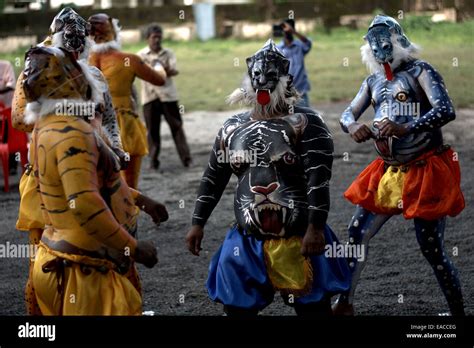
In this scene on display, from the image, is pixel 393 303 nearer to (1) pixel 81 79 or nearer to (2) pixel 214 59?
(1) pixel 81 79

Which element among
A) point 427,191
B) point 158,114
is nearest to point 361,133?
point 427,191

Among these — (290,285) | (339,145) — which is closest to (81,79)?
(290,285)

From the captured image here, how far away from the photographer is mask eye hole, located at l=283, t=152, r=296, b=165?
15.4 ft

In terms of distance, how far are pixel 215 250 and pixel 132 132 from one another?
121cm

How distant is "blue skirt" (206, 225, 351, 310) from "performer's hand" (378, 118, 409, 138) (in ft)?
3.27

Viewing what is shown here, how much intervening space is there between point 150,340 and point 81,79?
4.37 feet

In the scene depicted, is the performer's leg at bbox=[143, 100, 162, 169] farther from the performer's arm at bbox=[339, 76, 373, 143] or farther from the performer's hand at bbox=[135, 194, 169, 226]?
the performer's hand at bbox=[135, 194, 169, 226]

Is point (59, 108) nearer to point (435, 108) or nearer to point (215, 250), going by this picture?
point (435, 108)

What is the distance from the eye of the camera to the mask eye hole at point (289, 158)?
15.4 ft

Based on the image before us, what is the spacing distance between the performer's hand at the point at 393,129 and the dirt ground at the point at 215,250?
3.90 ft
